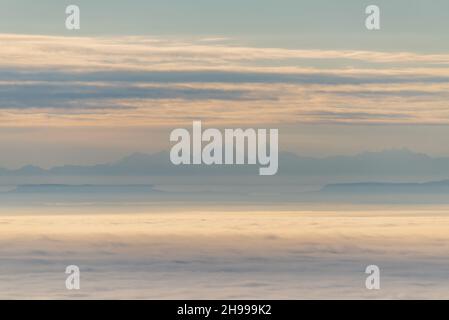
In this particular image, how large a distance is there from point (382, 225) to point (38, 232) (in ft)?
22.2

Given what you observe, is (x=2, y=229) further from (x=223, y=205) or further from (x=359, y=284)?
(x=359, y=284)

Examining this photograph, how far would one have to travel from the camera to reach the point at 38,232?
24703 mm

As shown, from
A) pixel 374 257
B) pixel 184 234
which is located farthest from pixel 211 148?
pixel 374 257

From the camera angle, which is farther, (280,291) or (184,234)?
(184,234)

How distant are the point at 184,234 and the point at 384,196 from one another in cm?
478

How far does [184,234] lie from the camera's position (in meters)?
24.2

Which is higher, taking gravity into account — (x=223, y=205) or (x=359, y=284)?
(x=223, y=205)
